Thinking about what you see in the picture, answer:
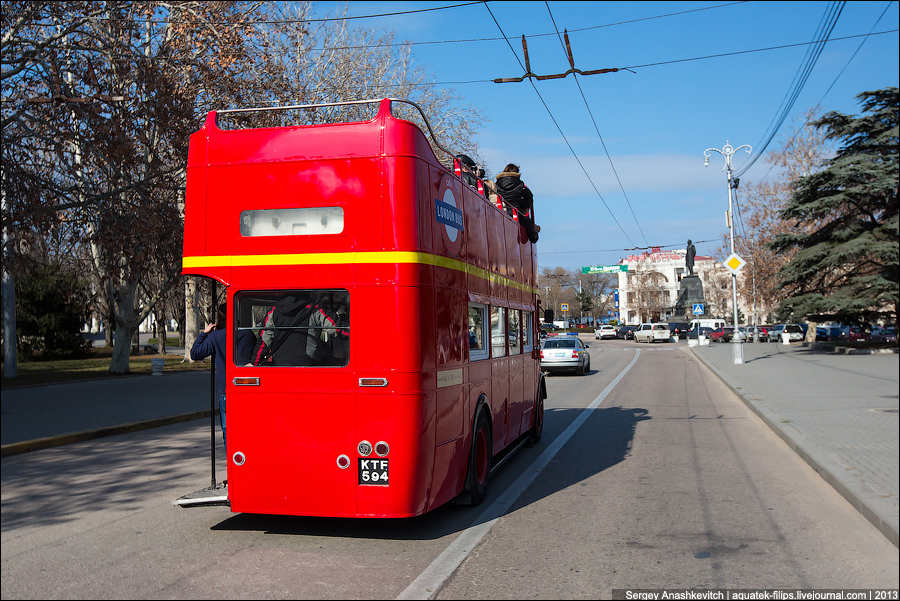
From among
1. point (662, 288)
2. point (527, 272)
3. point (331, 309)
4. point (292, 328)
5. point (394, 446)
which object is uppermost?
point (662, 288)

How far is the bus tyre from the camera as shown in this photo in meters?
7.36

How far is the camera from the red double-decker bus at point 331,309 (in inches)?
240

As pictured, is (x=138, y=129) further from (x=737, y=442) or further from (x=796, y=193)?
(x=796, y=193)

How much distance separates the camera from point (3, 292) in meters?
27.2

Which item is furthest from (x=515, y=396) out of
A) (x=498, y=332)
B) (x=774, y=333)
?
(x=774, y=333)

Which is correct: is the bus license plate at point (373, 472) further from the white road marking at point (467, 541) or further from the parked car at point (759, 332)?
the parked car at point (759, 332)

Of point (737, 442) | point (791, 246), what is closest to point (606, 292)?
point (791, 246)

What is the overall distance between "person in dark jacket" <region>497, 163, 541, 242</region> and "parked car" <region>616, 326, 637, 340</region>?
7762 centimetres

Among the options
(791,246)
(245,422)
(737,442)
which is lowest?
(737,442)

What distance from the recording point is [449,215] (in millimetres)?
6938

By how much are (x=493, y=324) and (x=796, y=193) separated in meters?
30.0

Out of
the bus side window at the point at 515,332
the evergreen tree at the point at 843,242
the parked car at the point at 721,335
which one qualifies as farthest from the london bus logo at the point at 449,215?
the parked car at the point at 721,335

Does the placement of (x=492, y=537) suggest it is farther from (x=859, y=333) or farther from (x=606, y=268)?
(x=606, y=268)

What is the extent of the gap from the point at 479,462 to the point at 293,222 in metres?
3.10
